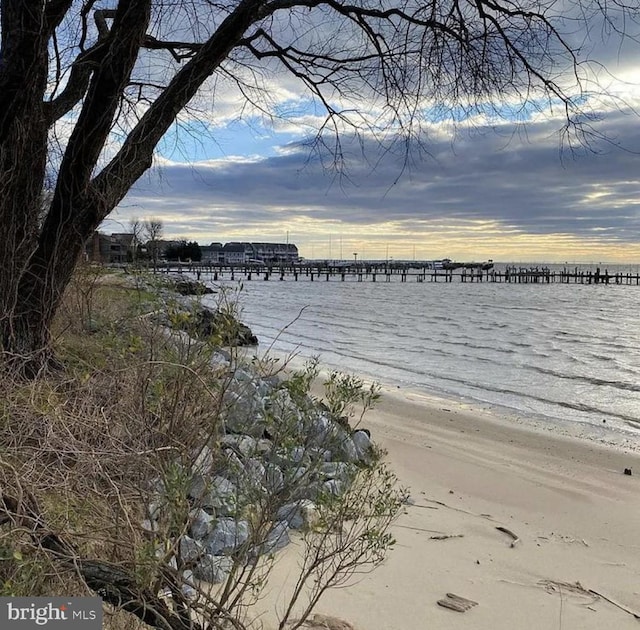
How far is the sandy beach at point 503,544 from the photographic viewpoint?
11.7ft

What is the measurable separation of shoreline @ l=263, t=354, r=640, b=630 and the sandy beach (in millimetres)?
10

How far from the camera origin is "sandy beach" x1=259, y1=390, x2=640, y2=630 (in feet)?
11.7

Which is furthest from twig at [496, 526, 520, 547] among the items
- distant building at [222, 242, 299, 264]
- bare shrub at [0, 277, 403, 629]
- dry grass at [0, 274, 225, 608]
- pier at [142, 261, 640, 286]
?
distant building at [222, 242, 299, 264]

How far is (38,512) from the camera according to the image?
2400 mm

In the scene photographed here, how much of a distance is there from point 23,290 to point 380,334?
67.8 feet

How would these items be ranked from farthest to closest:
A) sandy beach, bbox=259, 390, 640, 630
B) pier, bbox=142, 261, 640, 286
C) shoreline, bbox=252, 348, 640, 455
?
pier, bbox=142, 261, 640, 286 < shoreline, bbox=252, 348, 640, 455 < sandy beach, bbox=259, 390, 640, 630

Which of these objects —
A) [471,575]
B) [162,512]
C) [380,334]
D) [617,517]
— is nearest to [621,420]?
[617,517]

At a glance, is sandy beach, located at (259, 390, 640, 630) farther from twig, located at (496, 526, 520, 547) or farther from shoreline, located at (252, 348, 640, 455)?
shoreline, located at (252, 348, 640, 455)

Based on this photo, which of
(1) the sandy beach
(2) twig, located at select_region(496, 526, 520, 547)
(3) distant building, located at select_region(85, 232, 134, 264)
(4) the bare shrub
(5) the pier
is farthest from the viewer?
(5) the pier

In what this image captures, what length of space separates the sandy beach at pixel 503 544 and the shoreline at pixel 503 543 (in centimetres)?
1

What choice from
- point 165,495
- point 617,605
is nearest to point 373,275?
point 617,605

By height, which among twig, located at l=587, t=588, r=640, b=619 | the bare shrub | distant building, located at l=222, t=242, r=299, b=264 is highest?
distant building, located at l=222, t=242, r=299, b=264

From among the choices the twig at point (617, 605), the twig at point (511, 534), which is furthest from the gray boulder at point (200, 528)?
the twig at point (617, 605)

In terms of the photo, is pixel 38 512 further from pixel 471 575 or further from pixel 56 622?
pixel 471 575
